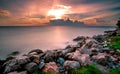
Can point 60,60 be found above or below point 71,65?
below

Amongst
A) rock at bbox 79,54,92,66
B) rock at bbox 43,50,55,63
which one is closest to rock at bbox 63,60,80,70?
rock at bbox 79,54,92,66

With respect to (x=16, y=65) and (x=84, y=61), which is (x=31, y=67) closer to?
(x=16, y=65)

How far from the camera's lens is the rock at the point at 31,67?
34.6ft

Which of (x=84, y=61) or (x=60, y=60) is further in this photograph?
(x=60, y=60)

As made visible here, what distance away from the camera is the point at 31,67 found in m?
10.7

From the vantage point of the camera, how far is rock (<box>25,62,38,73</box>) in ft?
34.6

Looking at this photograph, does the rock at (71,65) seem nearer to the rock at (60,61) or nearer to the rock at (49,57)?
the rock at (60,61)

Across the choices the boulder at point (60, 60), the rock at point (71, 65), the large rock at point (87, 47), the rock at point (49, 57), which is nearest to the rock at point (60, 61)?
the boulder at point (60, 60)

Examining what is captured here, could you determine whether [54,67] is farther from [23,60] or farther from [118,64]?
[118,64]

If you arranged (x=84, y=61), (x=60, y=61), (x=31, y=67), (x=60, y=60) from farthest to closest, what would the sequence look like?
(x=60, y=60)
(x=60, y=61)
(x=84, y=61)
(x=31, y=67)

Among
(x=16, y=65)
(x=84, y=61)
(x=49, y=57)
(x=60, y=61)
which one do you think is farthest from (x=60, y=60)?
(x=16, y=65)

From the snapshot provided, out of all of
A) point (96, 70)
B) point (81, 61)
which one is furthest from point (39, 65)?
point (96, 70)

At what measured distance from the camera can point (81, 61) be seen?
38.0ft

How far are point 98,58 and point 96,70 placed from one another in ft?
7.57
